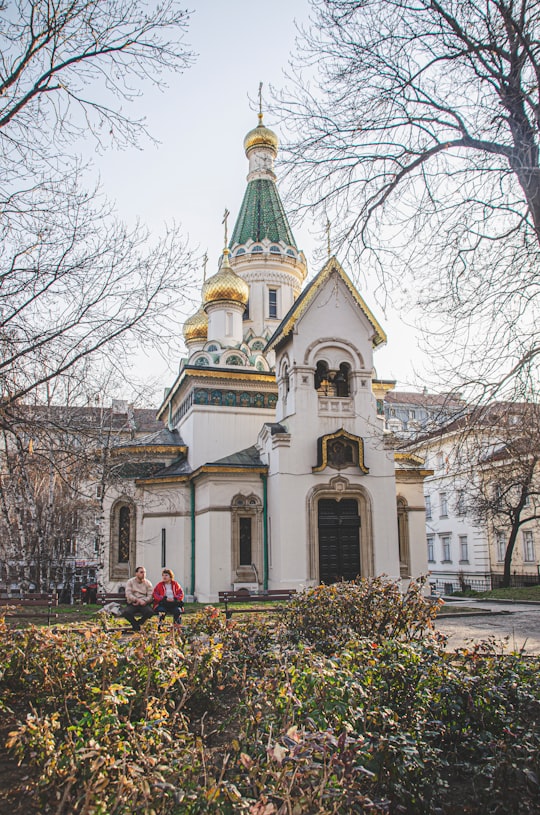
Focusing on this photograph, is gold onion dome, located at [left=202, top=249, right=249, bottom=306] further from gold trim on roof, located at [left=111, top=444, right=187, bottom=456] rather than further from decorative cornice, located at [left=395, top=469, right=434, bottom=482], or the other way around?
decorative cornice, located at [left=395, top=469, right=434, bottom=482]

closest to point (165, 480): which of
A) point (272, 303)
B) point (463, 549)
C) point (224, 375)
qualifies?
point (224, 375)

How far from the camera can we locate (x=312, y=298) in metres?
20.0

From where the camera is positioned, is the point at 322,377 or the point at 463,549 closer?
the point at 322,377

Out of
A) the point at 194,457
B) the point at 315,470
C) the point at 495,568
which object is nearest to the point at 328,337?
the point at 315,470

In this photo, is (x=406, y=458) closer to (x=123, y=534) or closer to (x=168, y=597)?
(x=123, y=534)

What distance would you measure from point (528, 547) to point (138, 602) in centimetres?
2765

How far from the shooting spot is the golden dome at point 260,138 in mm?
29933

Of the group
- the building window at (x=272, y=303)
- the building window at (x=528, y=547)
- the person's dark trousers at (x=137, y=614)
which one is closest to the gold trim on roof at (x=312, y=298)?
the building window at (x=272, y=303)

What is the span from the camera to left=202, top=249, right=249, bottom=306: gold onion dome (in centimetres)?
2545

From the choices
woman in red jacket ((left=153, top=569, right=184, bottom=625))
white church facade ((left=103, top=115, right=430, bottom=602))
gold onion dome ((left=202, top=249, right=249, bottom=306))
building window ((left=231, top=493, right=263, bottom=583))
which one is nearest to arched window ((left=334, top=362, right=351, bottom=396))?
white church facade ((left=103, top=115, right=430, bottom=602))

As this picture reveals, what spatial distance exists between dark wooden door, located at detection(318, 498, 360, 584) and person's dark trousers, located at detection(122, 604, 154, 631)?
8569 millimetres

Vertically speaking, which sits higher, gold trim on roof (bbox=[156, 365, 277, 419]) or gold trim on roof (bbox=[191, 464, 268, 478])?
gold trim on roof (bbox=[156, 365, 277, 419])

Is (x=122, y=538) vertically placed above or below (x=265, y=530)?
below

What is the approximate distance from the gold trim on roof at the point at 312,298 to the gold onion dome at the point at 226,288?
5.15 metres
